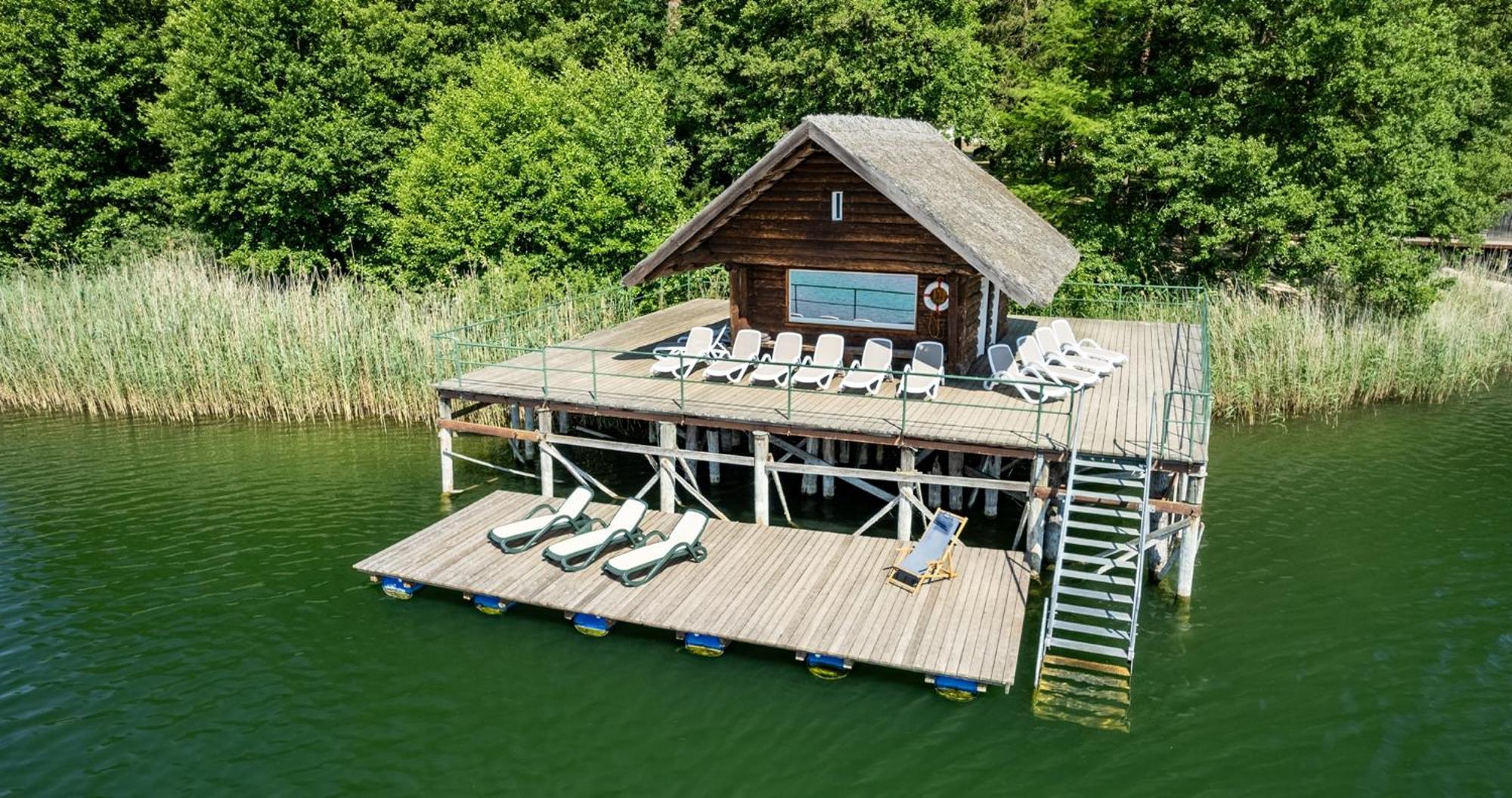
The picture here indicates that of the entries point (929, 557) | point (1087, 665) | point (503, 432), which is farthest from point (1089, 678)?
point (503, 432)

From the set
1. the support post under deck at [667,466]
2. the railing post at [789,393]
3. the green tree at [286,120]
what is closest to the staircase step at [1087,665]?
the railing post at [789,393]

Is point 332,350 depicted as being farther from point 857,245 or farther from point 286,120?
point 857,245

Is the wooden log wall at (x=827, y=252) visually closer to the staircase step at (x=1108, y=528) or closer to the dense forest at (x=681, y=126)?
the staircase step at (x=1108, y=528)

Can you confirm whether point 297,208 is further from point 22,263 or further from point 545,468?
point 545,468

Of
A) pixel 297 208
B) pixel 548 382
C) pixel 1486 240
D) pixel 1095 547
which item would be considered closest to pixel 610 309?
pixel 548 382

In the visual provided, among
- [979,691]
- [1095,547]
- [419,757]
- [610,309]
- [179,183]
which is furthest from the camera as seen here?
[179,183]

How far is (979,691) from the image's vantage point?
12391mm

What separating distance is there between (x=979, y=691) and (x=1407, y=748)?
16.0ft

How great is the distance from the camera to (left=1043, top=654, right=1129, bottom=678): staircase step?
12805 mm

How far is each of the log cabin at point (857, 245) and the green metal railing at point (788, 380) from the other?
1442mm

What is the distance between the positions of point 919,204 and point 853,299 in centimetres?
310

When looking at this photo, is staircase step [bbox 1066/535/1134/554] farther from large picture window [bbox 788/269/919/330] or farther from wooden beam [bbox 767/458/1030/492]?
large picture window [bbox 788/269/919/330]

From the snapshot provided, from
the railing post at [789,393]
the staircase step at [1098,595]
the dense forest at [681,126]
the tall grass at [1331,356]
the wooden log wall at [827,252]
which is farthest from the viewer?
the dense forest at [681,126]

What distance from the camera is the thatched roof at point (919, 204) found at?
16656mm
